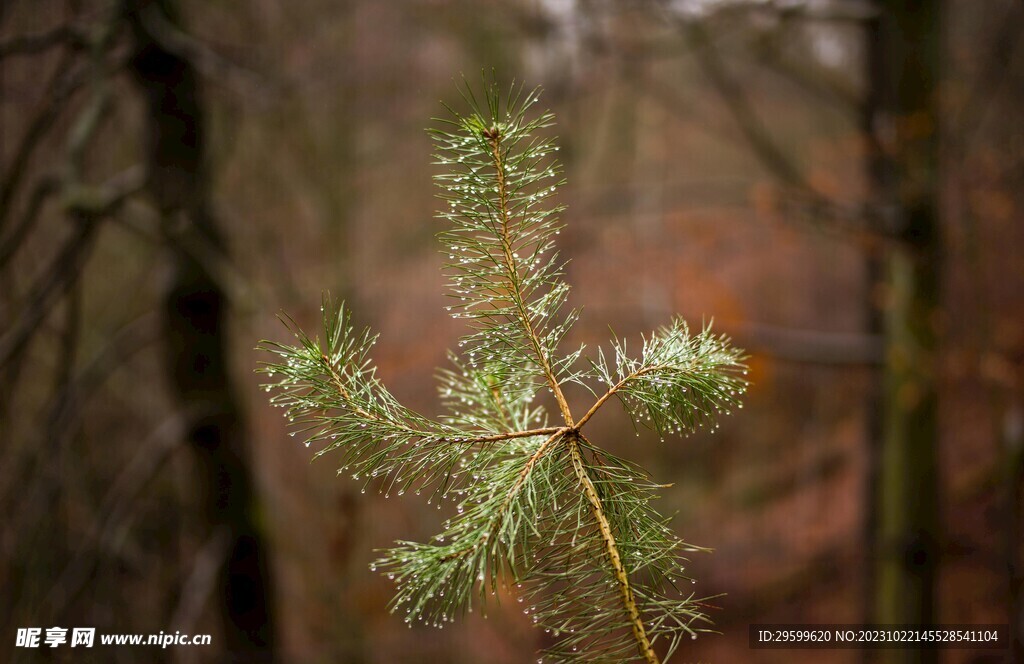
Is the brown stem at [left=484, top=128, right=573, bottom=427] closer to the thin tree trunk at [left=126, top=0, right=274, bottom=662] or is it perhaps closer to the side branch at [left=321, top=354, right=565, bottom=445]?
the side branch at [left=321, top=354, right=565, bottom=445]

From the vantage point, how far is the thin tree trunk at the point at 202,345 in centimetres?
207

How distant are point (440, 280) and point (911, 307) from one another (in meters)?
3.44

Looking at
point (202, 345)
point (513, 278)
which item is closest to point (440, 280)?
point (202, 345)

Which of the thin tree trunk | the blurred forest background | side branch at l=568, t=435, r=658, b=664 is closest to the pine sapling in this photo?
side branch at l=568, t=435, r=658, b=664

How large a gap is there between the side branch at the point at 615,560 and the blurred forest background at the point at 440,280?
0.43 metres

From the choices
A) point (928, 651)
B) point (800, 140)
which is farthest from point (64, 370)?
point (800, 140)

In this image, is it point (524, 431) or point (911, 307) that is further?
point (911, 307)

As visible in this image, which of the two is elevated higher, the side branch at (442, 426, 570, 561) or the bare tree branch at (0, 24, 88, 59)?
the bare tree branch at (0, 24, 88, 59)

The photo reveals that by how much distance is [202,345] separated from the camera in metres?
2.20

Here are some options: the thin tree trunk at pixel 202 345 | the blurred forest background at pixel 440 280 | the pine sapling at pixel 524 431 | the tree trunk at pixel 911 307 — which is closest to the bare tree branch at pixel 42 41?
the blurred forest background at pixel 440 280

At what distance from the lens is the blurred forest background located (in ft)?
6.35

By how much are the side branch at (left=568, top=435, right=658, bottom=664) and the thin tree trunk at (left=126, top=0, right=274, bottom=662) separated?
5.68ft

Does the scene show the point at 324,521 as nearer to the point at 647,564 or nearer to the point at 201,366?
the point at 201,366

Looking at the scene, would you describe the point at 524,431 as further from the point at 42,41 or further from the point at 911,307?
the point at 911,307
